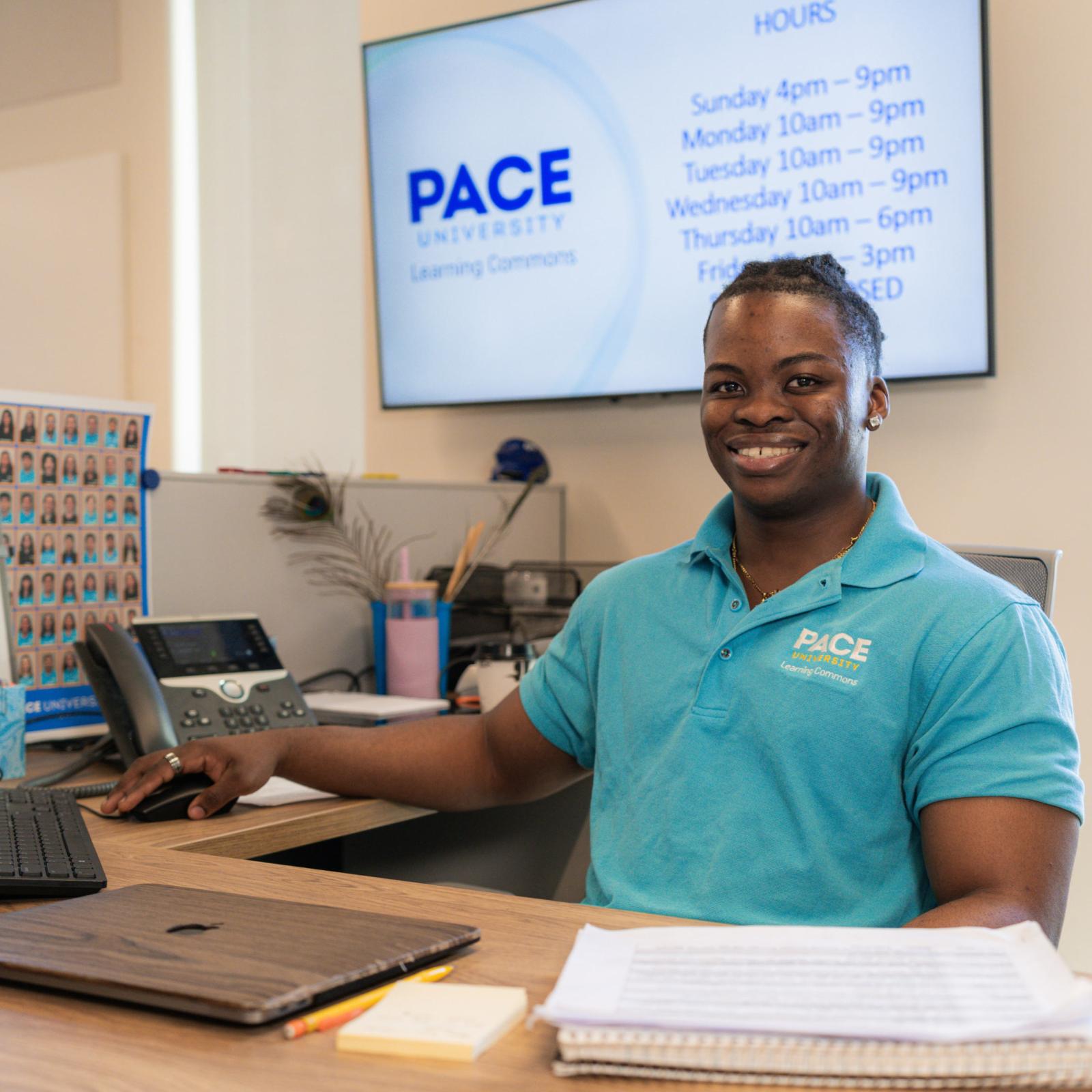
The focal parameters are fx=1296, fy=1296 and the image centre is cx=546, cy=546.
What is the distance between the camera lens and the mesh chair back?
62.2 inches

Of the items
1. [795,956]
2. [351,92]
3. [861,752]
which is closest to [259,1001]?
[795,956]

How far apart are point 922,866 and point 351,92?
285cm

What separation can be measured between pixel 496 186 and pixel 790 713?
1.77m

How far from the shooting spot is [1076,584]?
229cm

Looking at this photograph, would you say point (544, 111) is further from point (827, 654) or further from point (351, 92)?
point (827, 654)

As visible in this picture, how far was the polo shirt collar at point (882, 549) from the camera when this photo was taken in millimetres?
1316

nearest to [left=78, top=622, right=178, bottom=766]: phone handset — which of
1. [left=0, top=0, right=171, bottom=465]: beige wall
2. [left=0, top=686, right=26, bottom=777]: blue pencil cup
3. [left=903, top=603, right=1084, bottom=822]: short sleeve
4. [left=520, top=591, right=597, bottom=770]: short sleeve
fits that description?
[left=0, top=686, right=26, bottom=777]: blue pencil cup

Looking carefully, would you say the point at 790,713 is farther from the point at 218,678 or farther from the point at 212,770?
the point at 218,678

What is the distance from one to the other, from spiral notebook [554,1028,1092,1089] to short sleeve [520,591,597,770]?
806 mm

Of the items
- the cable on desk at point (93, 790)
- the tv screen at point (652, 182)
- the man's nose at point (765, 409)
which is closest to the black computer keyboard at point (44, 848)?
the cable on desk at point (93, 790)

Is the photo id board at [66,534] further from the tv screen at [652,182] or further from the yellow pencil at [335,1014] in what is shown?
the yellow pencil at [335,1014]

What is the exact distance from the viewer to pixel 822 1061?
0.70 metres

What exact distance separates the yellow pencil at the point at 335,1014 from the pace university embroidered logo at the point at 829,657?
1.91 ft

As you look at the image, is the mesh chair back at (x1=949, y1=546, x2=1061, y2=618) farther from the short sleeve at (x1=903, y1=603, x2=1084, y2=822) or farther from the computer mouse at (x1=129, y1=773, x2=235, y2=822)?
the computer mouse at (x1=129, y1=773, x2=235, y2=822)
